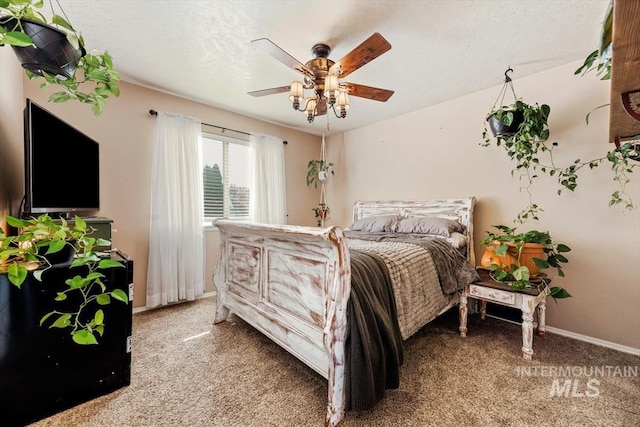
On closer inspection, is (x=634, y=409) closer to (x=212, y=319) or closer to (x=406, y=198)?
(x=406, y=198)

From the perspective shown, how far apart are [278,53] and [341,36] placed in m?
0.62

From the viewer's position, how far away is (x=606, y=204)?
2145 millimetres

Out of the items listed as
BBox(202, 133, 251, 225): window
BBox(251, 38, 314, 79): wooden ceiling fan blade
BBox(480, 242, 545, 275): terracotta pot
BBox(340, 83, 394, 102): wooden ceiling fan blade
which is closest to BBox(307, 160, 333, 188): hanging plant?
BBox(202, 133, 251, 225): window

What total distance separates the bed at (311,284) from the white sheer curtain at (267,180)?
1.31 m

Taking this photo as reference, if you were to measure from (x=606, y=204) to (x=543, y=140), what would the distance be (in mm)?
727

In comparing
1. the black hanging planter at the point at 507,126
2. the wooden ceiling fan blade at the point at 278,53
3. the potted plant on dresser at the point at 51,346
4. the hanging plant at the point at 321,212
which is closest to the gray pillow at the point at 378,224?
the hanging plant at the point at 321,212

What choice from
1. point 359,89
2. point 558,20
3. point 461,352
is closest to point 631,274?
point 461,352

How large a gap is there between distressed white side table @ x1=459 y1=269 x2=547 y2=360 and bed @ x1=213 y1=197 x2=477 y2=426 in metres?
0.09

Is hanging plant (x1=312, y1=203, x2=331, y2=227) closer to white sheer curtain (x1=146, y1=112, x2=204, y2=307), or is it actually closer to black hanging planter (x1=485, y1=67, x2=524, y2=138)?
white sheer curtain (x1=146, y1=112, x2=204, y2=307)

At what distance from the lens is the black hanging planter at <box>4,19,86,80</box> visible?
893 mm

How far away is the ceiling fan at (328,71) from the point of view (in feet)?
5.13

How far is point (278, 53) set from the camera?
5.40 ft

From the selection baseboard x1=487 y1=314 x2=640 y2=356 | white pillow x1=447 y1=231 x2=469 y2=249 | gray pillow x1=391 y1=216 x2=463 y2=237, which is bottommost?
baseboard x1=487 y1=314 x2=640 y2=356

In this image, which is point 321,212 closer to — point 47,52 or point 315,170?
point 315,170
